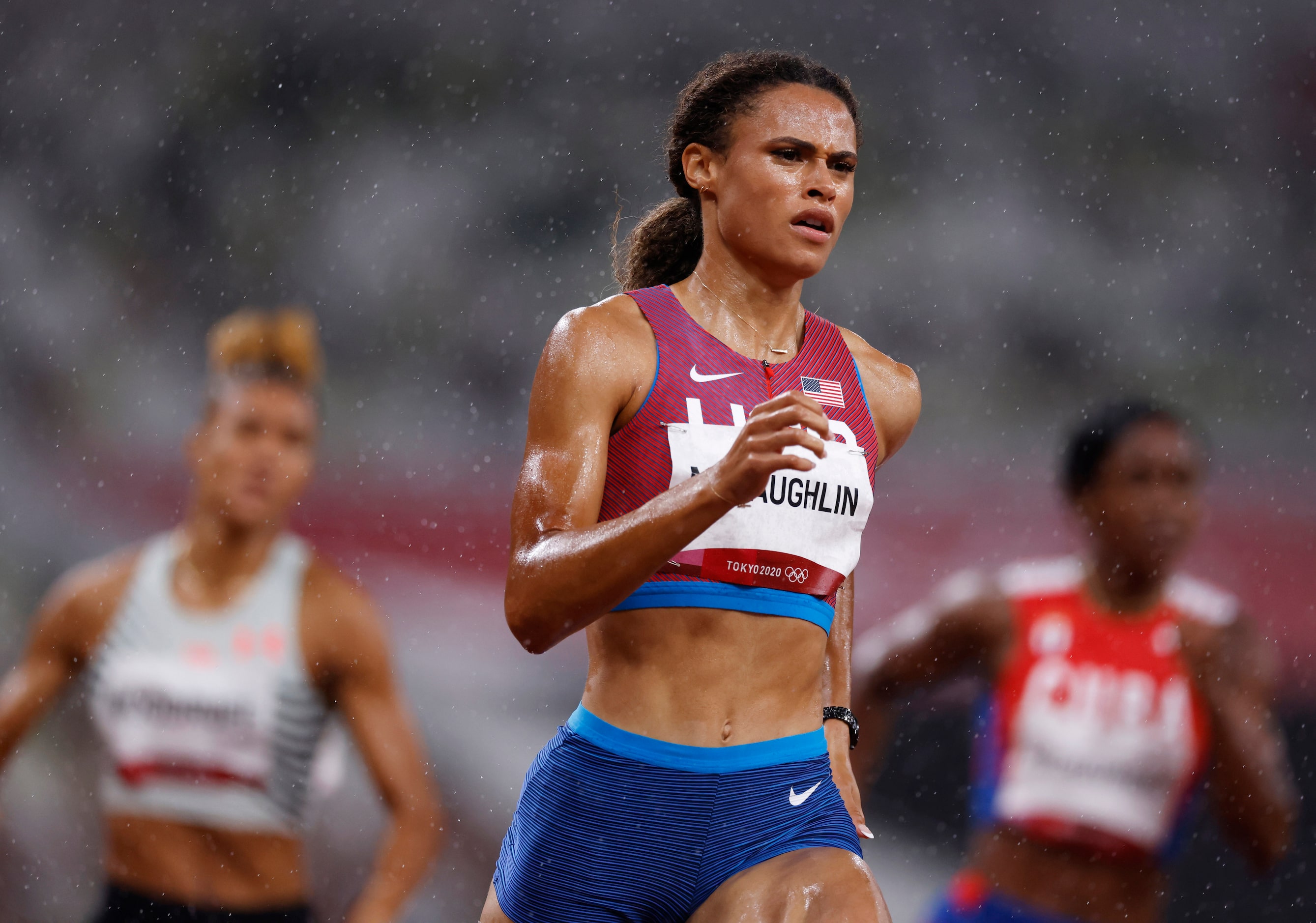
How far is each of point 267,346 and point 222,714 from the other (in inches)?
78.0

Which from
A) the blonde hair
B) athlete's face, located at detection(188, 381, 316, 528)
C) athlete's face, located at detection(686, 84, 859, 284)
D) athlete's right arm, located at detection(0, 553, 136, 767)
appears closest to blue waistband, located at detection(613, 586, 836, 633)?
athlete's face, located at detection(686, 84, 859, 284)

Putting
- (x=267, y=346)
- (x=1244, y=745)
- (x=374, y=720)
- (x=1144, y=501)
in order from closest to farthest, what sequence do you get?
(x=374, y=720), (x=1144, y=501), (x=1244, y=745), (x=267, y=346)

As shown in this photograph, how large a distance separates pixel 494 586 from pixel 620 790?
12.3 feet

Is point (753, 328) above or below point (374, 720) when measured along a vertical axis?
above

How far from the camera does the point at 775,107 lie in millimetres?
1627

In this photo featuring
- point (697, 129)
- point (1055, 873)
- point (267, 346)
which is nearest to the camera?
point (697, 129)

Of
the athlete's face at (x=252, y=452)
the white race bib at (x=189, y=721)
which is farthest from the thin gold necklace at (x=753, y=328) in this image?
the athlete's face at (x=252, y=452)

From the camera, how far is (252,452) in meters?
4.17

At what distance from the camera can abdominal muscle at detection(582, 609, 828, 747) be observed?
1460 mm

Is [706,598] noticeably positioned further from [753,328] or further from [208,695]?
[208,695]

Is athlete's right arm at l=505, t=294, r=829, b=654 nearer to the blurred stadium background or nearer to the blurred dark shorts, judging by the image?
the blurred dark shorts

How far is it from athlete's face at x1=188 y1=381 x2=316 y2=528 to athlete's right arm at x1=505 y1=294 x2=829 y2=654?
264 cm

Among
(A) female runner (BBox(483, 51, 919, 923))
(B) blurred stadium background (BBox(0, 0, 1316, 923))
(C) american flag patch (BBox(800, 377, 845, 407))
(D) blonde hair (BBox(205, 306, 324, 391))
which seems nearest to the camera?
(A) female runner (BBox(483, 51, 919, 923))

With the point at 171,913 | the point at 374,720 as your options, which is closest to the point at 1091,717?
the point at 374,720
